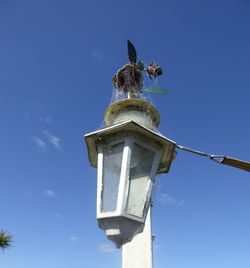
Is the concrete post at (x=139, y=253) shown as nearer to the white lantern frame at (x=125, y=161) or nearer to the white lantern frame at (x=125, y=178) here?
the white lantern frame at (x=125, y=161)

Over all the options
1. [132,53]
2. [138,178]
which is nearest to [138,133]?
[138,178]

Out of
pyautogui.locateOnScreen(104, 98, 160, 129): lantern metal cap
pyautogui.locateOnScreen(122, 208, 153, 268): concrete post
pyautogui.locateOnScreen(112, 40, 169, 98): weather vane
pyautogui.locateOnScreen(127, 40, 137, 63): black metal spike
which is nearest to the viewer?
pyautogui.locateOnScreen(104, 98, 160, 129): lantern metal cap

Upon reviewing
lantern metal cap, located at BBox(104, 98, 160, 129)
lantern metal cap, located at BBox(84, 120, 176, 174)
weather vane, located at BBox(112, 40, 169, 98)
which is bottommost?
lantern metal cap, located at BBox(84, 120, 176, 174)

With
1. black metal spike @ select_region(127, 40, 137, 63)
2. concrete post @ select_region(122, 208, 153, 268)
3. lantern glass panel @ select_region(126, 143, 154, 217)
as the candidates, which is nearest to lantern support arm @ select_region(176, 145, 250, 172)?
lantern glass panel @ select_region(126, 143, 154, 217)

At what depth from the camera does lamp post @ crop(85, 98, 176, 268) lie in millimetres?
2432

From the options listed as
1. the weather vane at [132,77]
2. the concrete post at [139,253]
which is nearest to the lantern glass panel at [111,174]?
the weather vane at [132,77]

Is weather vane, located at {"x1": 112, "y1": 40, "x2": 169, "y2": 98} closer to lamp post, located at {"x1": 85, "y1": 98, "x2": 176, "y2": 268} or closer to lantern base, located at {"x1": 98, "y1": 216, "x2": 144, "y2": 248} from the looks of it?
lamp post, located at {"x1": 85, "y1": 98, "x2": 176, "y2": 268}

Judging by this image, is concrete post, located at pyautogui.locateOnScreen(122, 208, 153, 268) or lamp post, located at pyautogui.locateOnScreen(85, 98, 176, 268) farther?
concrete post, located at pyautogui.locateOnScreen(122, 208, 153, 268)

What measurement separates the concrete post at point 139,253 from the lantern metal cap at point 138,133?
9.12 ft

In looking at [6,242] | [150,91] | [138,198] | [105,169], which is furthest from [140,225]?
[6,242]

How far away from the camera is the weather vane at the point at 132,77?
13.1ft

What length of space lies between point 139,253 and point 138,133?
346cm

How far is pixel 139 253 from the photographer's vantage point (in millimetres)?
5512

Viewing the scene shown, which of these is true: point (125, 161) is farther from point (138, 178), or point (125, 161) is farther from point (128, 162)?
point (138, 178)
